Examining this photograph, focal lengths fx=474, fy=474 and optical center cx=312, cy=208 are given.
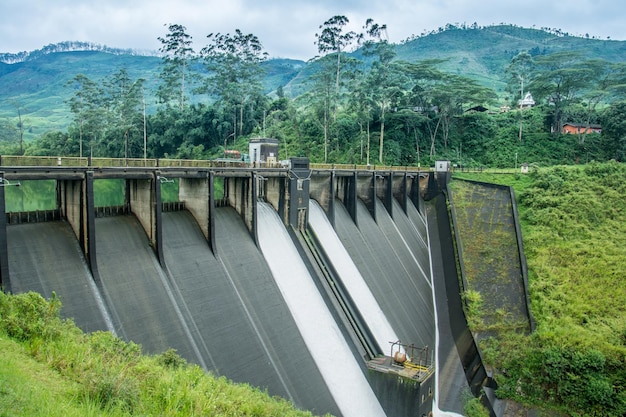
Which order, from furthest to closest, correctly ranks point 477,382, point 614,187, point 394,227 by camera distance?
point 614,187 < point 394,227 < point 477,382

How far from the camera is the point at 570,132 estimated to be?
54.7 m

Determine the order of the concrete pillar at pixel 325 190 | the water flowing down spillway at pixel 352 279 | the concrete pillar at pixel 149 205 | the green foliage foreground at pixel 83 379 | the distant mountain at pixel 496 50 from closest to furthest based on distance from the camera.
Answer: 1. the green foliage foreground at pixel 83 379
2. the concrete pillar at pixel 149 205
3. the water flowing down spillway at pixel 352 279
4. the concrete pillar at pixel 325 190
5. the distant mountain at pixel 496 50

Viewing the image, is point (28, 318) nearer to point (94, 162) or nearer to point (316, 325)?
point (94, 162)

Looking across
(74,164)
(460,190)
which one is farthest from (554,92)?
(74,164)

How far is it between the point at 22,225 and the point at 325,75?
45.7 metres

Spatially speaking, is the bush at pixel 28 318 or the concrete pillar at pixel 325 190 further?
the concrete pillar at pixel 325 190

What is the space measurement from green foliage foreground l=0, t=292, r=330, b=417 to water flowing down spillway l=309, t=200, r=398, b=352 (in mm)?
11362

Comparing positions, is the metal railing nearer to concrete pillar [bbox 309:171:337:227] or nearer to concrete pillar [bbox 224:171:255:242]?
concrete pillar [bbox 224:171:255:242]

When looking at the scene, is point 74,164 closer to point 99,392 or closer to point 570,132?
point 99,392

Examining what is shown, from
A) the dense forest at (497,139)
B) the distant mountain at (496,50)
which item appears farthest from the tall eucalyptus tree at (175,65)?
the distant mountain at (496,50)

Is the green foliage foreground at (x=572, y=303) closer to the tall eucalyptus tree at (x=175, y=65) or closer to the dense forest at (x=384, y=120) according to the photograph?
the dense forest at (x=384, y=120)

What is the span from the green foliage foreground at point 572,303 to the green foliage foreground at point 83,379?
1506cm

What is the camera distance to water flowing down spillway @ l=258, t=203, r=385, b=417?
57.6ft

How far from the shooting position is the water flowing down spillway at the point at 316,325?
1756 centimetres
